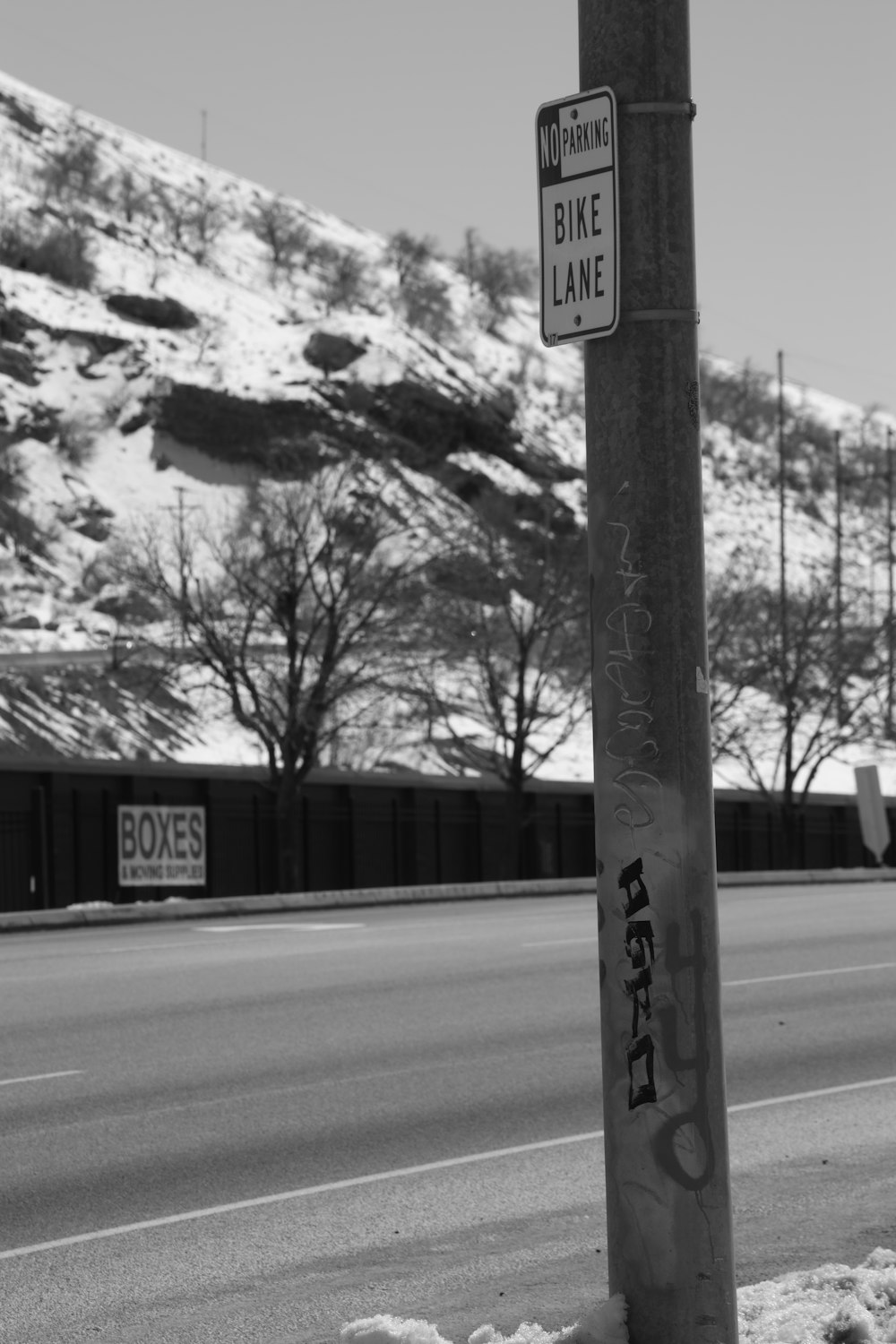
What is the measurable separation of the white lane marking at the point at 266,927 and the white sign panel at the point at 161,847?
19.4 feet

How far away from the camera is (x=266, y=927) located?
20953 mm

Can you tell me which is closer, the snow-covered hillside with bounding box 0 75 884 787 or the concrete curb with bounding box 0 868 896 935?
the concrete curb with bounding box 0 868 896 935

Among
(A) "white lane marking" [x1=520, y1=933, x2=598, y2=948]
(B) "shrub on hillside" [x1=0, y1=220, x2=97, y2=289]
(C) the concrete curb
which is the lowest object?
(A) "white lane marking" [x1=520, y1=933, x2=598, y2=948]

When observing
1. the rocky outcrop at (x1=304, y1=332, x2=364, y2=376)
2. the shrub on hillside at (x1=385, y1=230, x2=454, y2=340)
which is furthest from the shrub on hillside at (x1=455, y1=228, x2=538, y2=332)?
the rocky outcrop at (x1=304, y1=332, x2=364, y2=376)

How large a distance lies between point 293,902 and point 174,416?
170 feet

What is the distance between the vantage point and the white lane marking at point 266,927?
20312mm

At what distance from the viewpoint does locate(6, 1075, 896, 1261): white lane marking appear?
6.87 metres

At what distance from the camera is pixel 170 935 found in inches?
789

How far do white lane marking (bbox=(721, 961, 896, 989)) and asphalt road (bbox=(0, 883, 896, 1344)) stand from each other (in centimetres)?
5

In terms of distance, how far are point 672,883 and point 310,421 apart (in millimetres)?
72465

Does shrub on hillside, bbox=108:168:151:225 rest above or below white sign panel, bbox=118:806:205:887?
above

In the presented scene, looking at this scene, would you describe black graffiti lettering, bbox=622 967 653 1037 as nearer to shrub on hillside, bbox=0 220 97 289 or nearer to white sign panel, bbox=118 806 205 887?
white sign panel, bbox=118 806 205 887

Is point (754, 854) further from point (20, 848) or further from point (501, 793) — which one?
point (20, 848)

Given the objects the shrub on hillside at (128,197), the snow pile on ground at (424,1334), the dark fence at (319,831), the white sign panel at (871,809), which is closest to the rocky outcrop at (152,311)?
the shrub on hillside at (128,197)
